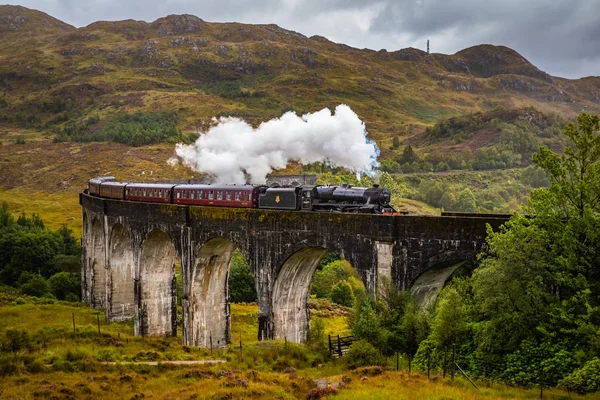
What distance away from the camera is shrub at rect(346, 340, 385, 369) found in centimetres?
2123

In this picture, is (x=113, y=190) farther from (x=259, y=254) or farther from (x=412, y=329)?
(x=412, y=329)

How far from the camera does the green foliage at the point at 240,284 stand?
6194 cm

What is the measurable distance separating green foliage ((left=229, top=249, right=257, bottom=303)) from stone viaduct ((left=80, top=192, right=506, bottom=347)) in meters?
17.4

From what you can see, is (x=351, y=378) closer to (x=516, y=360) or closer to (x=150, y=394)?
(x=516, y=360)

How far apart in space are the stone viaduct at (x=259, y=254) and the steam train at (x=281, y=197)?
4.74 feet

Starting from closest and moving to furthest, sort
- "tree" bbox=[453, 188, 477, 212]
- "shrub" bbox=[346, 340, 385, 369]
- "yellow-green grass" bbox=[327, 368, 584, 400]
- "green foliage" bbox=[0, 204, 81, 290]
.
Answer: "yellow-green grass" bbox=[327, 368, 584, 400] < "shrub" bbox=[346, 340, 385, 369] < "green foliage" bbox=[0, 204, 81, 290] < "tree" bbox=[453, 188, 477, 212]

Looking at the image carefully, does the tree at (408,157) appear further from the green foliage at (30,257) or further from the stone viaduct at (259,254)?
the stone viaduct at (259,254)

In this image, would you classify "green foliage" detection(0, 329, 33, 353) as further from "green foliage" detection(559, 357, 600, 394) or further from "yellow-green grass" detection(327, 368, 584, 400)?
"green foliage" detection(559, 357, 600, 394)

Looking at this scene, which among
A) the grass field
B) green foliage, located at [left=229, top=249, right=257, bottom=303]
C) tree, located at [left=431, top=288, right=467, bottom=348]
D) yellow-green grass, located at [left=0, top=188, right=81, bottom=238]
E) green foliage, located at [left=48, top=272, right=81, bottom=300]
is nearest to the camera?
the grass field

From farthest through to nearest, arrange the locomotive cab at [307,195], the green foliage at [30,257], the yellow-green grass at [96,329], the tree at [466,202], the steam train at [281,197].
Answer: the tree at [466,202] < the green foliage at [30,257] < the locomotive cab at [307,195] < the yellow-green grass at [96,329] < the steam train at [281,197]

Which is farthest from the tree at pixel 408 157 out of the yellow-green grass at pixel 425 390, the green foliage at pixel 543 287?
the yellow-green grass at pixel 425 390

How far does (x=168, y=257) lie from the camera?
40.7m

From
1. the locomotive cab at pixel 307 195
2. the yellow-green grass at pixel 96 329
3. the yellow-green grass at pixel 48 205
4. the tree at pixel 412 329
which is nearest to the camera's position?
the tree at pixel 412 329

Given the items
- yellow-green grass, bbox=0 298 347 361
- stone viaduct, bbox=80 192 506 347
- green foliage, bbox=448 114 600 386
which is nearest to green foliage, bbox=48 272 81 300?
yellow-green grass, bbox=0 298 347 361
